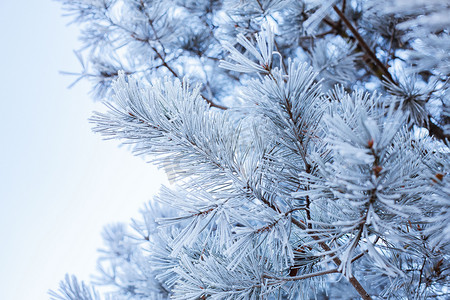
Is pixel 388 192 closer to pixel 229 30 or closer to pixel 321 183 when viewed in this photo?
pixel 321 183

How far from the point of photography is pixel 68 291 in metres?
0.75

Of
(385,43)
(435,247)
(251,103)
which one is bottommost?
(435,247)

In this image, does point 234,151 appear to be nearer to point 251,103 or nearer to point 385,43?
point 251,103

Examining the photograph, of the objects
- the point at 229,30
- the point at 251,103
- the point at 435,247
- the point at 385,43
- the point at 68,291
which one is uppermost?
the point at 229,30

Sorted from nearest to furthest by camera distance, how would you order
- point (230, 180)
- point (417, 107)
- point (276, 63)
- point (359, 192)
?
1. point (359, 192)
2. point (230, 180)
3. point (417, 107)
4. point (276, 63)

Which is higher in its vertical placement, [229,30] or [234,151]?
[229,30]

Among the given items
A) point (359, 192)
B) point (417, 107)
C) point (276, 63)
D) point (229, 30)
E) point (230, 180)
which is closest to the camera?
point (359, 192)

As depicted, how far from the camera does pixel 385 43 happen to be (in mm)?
1188

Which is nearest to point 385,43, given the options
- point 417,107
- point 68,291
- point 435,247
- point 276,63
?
point 276,63

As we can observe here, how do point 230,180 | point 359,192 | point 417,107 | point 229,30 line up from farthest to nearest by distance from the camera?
point 229,30
point 417,107
point 230,180
point 359,192

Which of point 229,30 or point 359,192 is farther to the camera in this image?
point 229,30

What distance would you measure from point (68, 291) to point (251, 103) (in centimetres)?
59

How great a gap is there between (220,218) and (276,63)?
2.69 ft

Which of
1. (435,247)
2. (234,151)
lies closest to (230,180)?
(234,151)
